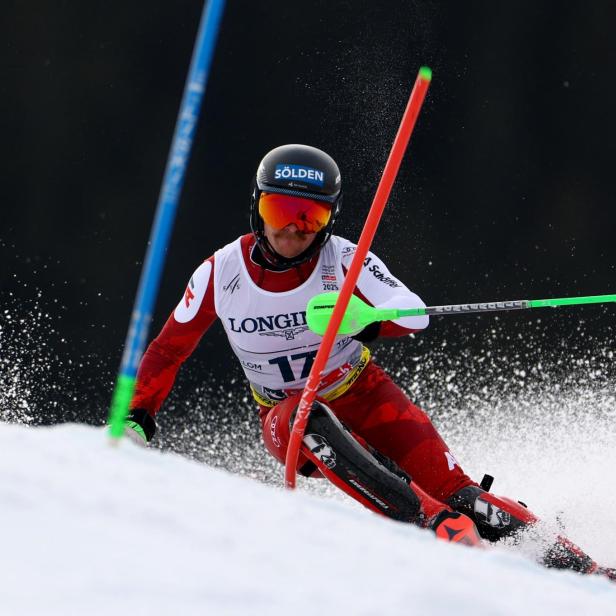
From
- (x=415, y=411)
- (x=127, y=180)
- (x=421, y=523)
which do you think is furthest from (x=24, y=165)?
(x=421, y=523)

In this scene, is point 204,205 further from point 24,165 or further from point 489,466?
point 489,466

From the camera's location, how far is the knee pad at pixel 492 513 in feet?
8.61

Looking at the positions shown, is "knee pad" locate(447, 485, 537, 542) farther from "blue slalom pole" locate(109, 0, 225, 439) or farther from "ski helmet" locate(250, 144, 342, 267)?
"blue slalom pole" locate(109, 0, 225, 439)

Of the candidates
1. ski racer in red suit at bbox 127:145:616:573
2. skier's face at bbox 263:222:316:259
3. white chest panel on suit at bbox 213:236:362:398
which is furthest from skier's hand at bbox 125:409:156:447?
skier's face at bbox 263:222:316:259

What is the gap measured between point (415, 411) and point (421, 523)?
22.8 inches

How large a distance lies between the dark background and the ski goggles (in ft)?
7.11

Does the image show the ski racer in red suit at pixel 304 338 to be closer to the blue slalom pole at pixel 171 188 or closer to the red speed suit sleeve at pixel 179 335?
the red speed suit sleeve at pixel 179 335

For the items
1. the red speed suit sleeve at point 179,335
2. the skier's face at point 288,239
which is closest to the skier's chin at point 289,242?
the skier's face at point 288,239

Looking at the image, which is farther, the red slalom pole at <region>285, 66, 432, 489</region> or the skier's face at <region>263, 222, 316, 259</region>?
the skier's face at <region>263, 222, 316, 259</region>

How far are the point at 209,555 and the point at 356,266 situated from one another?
1.16 metres

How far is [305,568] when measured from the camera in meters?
1.26

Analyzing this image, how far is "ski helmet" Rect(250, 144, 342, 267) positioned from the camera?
276 centimetres

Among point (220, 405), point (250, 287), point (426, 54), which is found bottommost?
point (220, 405)

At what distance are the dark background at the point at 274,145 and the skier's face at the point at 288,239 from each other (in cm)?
215
